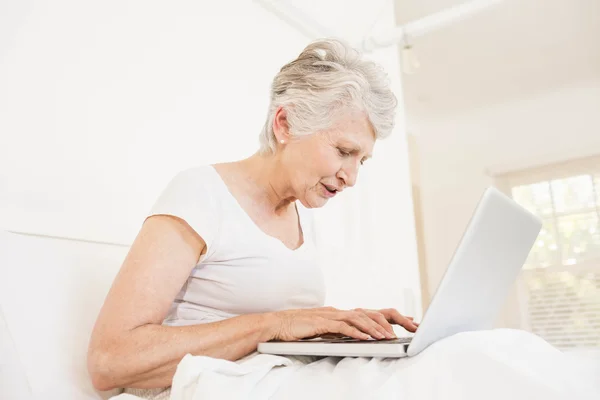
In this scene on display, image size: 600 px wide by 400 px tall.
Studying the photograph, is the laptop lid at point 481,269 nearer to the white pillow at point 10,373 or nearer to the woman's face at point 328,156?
the woman's face at point 328,156

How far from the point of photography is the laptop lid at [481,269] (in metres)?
0.85

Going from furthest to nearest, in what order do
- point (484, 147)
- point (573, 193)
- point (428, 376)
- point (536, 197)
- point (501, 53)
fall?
point (484, 147) < point (536, 197) < point (573, 193) < point (501, 53) < point (428, 376)

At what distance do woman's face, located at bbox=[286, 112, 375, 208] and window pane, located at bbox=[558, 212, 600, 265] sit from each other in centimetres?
421

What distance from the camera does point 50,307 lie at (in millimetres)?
1151

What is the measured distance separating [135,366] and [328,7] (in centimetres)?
228

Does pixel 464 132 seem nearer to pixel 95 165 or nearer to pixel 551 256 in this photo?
pixel 551 256

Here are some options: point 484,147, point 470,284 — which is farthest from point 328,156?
point 484,147

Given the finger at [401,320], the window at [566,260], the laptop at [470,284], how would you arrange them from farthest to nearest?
the window at [566,260] → the finger at [401,320] → the laptop at [470,284]

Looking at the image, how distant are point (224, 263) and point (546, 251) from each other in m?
4.53

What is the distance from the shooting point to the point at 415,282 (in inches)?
113

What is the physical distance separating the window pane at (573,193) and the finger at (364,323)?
180 inches

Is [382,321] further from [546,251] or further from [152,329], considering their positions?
[546,251]

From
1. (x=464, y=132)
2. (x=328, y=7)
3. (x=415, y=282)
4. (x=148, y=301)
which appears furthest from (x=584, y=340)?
(x=148, y=301)

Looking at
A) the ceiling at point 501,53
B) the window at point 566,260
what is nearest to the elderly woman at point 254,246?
the ceiling at point 501,53
